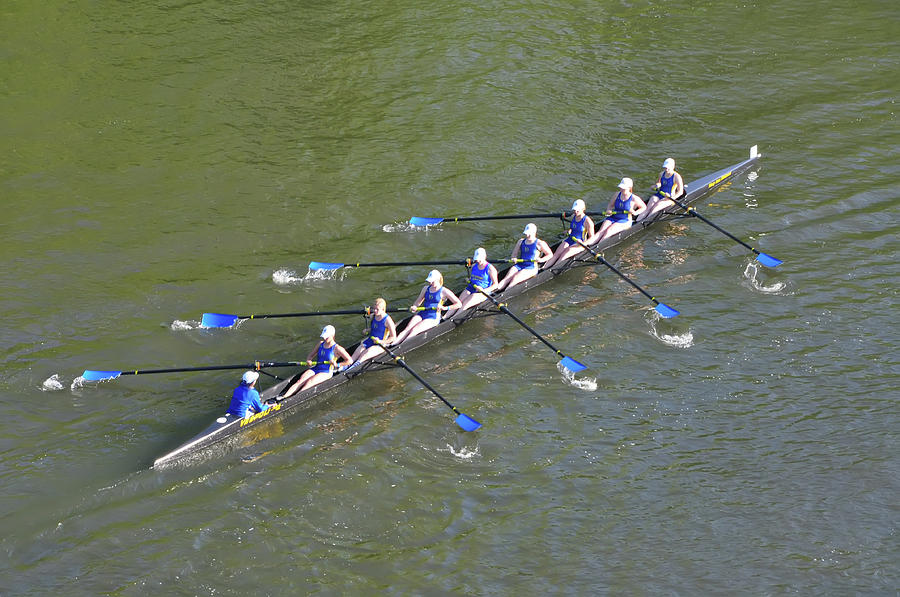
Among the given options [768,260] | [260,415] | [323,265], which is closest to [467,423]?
[260,415]

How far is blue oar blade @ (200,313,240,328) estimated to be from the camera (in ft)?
57.6

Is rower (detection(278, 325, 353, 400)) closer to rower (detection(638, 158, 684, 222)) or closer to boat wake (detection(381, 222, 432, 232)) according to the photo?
boat wake (detection(381, 222, 432, 232))

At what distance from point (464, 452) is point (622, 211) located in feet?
27.7

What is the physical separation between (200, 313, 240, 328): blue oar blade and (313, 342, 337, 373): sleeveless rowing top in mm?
2165

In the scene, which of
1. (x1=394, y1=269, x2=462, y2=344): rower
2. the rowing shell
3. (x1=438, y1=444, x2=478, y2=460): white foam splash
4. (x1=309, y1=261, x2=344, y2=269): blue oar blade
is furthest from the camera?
(x1=309, y1=261, x2=344, y2=269): blue oar blade

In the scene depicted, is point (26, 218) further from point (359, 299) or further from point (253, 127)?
point (359, 299)

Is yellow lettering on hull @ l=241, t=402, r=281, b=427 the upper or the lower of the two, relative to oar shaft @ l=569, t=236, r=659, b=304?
lower

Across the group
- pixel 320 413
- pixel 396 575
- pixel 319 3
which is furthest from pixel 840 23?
pixel 396 575

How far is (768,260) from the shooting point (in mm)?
19375

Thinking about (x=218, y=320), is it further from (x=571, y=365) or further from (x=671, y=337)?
(x=671, y=337)

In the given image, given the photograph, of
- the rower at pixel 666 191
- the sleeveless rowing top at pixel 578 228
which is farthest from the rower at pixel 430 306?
the rower at pixel 666 191

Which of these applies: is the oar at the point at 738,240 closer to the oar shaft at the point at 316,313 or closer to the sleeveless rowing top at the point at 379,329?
the oar shaft at the point at 316,313

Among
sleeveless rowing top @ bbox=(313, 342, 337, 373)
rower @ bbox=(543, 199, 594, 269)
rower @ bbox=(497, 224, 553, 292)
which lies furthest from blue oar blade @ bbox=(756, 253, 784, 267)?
sleeveless rowing top @ bbox=(313, 342, 337, 373)

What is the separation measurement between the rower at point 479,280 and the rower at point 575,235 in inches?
60.3
